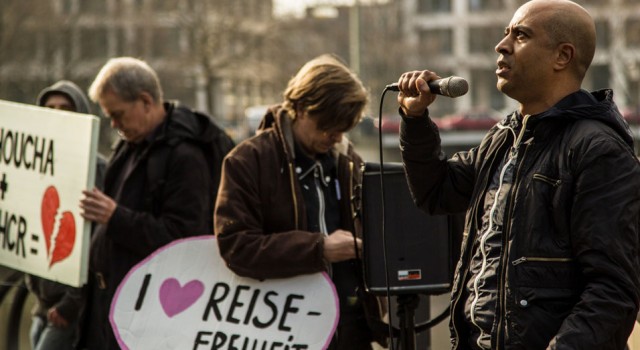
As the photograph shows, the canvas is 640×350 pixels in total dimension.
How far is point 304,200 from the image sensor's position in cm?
450

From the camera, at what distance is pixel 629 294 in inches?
114

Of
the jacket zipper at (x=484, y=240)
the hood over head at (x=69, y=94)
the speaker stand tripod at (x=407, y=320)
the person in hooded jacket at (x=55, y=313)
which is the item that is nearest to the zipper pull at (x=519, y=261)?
the jacket zipper at (x=484, y=240)

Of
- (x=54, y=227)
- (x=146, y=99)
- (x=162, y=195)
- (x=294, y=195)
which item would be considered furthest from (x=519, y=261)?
(x=54, y=227)

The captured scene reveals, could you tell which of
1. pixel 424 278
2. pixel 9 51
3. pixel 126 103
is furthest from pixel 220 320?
pixel 9 51

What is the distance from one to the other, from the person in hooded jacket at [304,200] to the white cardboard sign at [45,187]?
3.29 feet

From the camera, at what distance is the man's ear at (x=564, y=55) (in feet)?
10.00

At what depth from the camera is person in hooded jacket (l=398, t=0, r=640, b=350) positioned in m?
2.88

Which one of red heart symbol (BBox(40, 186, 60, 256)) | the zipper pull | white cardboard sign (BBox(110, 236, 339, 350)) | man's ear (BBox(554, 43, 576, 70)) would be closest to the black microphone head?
man's ear (BBox(554, 43, 576, 70))

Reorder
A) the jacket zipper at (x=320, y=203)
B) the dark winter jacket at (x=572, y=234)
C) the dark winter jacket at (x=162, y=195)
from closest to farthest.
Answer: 1. the dark winter jacket at (x=572, y=234)
2. the jacket zipper at (x=320, y=203)
3. the dark winter jacket at (x=162, y=195)

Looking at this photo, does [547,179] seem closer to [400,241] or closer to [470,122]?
[400,241]

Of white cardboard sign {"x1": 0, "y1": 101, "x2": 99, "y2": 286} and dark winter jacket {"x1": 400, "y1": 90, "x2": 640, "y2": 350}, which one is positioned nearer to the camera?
dark winter jacket {"x1": 400, "y1": 90, "x2": 640, "y2": 350}

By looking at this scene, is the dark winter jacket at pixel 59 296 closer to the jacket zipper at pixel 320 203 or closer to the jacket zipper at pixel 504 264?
the jacket zipper at pixel 320 203

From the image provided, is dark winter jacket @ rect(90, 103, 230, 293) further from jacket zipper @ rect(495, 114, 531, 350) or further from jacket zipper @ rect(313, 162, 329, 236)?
jacket zipper @ rect(495, 114, 531, 350)

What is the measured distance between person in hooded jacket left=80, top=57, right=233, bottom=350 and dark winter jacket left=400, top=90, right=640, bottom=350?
7.56 ft
